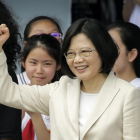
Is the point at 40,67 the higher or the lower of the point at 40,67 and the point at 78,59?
the lower

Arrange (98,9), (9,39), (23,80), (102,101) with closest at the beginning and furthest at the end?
1. (102,101)
2. (9,39)
3. (23,80)
4. (98,9)

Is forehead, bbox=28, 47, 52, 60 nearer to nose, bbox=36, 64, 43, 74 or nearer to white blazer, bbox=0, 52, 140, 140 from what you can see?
nose, bbox=36, 64, 43, 74

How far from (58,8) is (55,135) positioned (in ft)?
9.40

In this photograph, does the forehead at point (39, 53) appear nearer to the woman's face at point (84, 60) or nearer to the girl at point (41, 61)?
the girl at point (41, 61)

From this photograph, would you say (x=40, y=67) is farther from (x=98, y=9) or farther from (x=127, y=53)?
(x=98, y=9)

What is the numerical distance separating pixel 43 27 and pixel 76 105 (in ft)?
5.94

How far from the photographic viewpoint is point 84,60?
2416 mm

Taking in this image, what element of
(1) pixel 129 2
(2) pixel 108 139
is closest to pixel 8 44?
(2) pixel 108 139

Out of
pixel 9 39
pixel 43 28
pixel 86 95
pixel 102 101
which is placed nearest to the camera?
pixel 102 101

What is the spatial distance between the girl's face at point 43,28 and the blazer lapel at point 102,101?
5.59ft

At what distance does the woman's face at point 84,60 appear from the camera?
2.41m

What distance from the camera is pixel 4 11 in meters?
2.69

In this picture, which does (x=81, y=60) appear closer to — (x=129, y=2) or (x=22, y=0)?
(x=129, y=2)

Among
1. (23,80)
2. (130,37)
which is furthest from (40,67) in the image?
(130,37)
